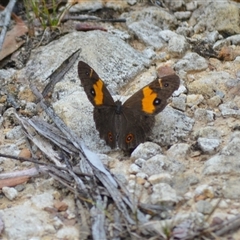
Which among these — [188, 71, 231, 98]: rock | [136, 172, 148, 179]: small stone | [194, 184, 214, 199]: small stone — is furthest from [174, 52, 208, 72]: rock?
[194, 184, 214, 199]: small stone

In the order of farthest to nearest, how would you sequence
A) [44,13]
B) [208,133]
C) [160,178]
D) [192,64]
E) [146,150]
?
[44,13], [192,64], [208,133], [146,150], [160,178]

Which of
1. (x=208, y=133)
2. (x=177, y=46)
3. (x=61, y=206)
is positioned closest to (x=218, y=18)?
(x=177, y=46)

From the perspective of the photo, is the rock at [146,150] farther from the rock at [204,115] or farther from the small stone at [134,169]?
the rock at [204,115]

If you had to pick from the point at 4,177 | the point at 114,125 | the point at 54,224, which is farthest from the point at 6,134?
the point at 54,224

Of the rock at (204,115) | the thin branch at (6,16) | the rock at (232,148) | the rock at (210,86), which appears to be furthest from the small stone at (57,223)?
the thin branch at (6,16)

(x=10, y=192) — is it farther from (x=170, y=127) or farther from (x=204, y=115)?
(x=204, y=115)
